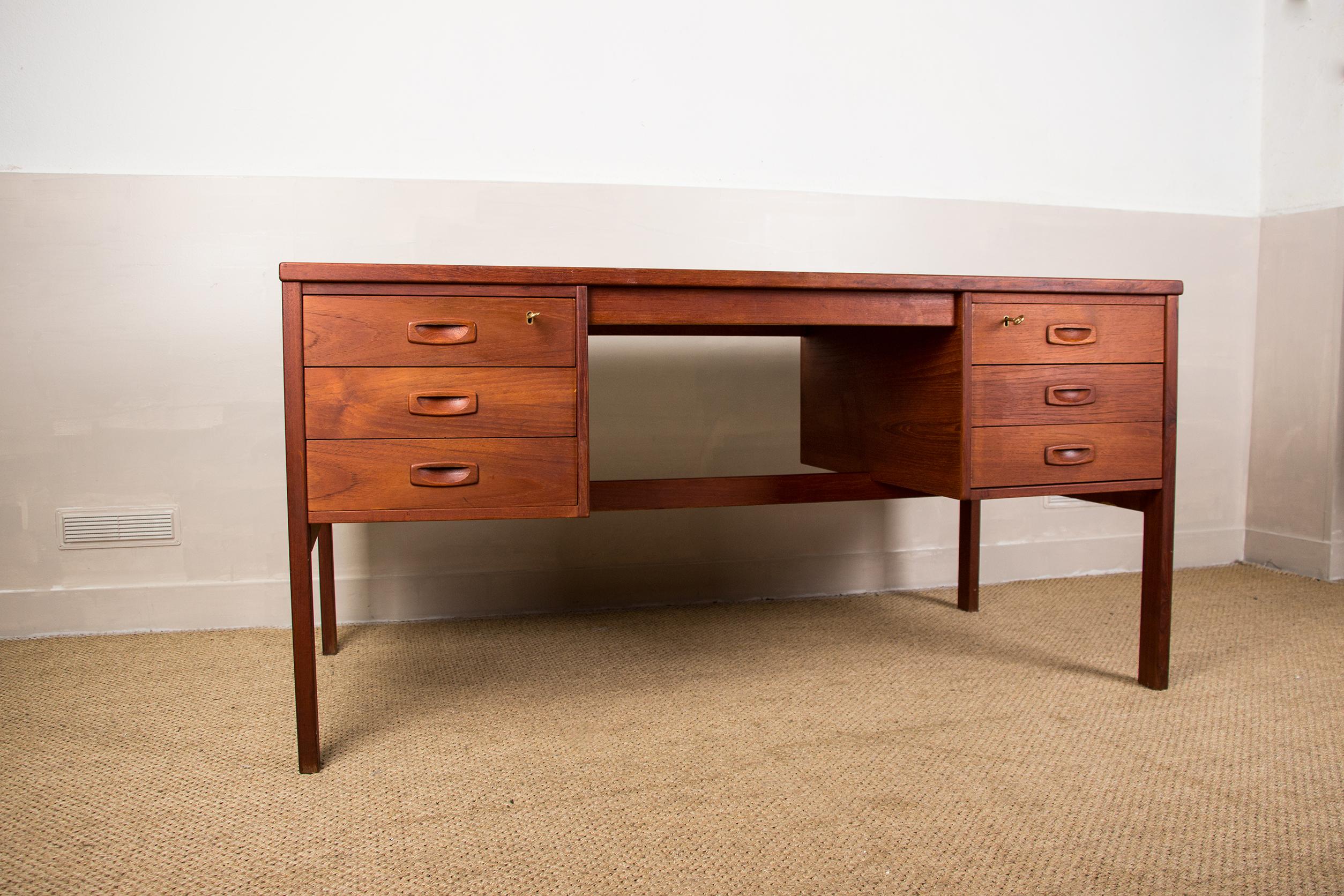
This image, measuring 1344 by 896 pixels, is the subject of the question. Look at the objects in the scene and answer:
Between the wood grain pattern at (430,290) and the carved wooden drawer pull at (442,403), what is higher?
the wood grain pattern at (430,290)

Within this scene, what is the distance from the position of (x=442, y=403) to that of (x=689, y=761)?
27.4 inches

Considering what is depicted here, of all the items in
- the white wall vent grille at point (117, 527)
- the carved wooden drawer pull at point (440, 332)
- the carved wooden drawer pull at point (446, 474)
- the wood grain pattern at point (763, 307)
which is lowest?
the white wall vent grille at point (117, 527)

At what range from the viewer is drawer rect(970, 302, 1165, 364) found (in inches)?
60.7

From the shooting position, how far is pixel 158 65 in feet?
6.59

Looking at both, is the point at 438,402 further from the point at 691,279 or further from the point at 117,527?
the point at 117,527

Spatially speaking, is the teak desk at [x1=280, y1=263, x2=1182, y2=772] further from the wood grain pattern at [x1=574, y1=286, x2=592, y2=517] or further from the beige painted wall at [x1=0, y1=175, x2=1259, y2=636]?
the beige painted wall at [x1=0, y1=175, x2=1259, y2=636]

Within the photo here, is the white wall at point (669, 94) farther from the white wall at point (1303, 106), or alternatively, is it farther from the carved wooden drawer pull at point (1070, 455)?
the carved wooden drawer pull at point (1070, 455)

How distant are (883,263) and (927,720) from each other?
1.37m

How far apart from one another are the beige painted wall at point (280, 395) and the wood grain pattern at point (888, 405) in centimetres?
28

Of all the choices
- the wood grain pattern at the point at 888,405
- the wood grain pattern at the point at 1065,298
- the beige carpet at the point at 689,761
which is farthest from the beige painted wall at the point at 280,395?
the wood grain pattern at the point at 1065,298

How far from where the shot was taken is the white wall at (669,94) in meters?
2.01

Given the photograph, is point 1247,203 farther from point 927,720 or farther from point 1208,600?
point 927,720

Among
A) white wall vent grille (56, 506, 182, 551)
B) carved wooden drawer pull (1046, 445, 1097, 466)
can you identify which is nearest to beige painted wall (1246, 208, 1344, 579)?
carved wooden drawer pull (1046, 445, 1097, 466)

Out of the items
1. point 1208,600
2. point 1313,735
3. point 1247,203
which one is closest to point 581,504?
point 1313,735
